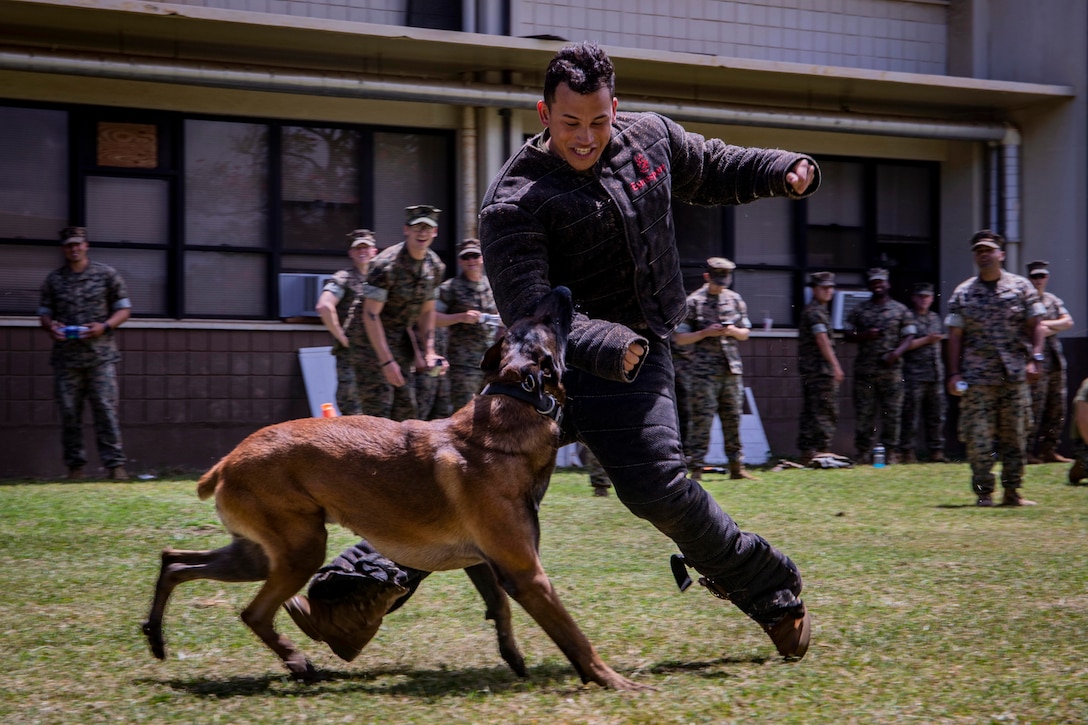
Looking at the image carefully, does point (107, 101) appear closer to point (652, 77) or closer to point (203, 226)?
point (203, 226)

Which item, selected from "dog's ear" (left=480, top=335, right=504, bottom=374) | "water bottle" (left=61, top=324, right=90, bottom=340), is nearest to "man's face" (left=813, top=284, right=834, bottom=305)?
"water bottle" (left=61, top=324, right=90, bottom=340)

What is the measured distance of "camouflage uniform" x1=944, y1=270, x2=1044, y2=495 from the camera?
9.70 m

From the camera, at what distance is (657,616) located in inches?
206

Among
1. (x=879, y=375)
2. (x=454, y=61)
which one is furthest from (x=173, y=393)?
(x=879, y=375)

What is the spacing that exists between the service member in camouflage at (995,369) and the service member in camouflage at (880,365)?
351 cm

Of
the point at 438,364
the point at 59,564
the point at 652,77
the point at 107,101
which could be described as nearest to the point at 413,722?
the point at 59,564

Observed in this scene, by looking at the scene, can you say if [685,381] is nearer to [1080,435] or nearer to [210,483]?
[1080,435]

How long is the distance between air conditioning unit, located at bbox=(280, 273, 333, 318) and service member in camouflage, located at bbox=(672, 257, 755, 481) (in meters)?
3.88

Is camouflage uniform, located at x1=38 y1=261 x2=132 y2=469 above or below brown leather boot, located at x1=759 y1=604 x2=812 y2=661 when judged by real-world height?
above

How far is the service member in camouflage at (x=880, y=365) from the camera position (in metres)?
13.6

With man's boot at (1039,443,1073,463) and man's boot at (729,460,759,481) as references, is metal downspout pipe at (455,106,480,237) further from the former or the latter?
man's boot at (1039,443,1073,463)

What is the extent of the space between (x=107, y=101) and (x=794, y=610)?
33.2ft

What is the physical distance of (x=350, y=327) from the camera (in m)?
9.92

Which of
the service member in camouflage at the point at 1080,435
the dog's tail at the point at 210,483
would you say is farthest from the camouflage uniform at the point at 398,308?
the service member in camouflage at the point at 1080,435
